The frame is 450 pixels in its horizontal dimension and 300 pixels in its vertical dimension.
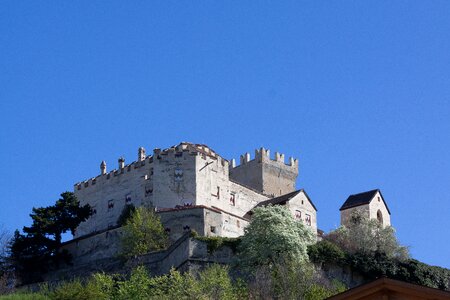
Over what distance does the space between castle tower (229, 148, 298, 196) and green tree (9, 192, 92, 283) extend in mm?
16980

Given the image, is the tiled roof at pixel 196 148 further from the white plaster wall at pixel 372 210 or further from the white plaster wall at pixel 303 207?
the white plaster wall at pixel 372 210

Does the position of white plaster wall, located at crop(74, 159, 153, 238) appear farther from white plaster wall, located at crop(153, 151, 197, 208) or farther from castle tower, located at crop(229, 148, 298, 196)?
castle tower, located at crop(229, 148, 298, 196)

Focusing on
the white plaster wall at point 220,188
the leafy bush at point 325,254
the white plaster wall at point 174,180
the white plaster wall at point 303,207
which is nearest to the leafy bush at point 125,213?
the white plaster wall at point 174,180

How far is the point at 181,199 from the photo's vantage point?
70.6 meters

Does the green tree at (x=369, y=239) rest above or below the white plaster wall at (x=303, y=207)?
below

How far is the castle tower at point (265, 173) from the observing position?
8375cm

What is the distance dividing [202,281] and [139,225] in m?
14.4

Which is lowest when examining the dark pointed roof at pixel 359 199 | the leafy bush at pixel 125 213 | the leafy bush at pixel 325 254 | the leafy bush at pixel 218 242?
the leafy bush at pixel 325 254

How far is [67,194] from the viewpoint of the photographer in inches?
2889

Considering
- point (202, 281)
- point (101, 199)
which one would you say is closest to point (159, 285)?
point (202, 281)

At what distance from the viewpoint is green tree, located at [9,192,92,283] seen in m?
69.4

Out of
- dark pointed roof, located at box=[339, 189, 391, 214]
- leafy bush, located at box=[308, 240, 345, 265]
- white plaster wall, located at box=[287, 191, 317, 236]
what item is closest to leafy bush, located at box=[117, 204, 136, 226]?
white plaster wall, located at box=[287, 191, 317, 236]

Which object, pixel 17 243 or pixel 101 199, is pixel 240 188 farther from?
pixel 17 243

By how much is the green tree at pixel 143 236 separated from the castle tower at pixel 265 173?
18047 millimetres
